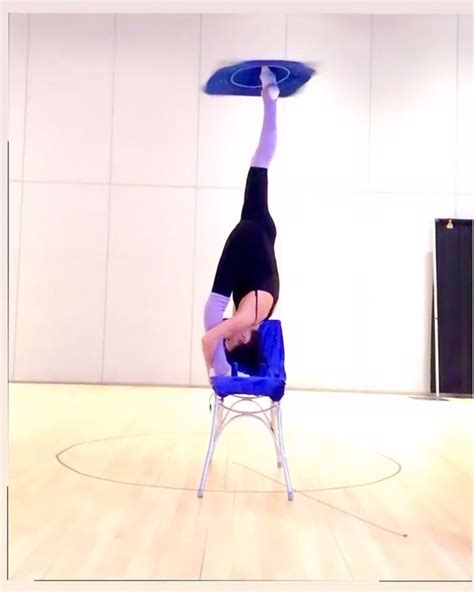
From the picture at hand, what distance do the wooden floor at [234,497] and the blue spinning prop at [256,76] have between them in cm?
202

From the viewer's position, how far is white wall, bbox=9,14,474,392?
5203mm

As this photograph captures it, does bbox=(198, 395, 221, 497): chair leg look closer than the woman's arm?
Yes

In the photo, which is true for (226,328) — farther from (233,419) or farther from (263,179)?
(263,179)

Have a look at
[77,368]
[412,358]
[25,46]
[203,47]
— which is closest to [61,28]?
[203,47]

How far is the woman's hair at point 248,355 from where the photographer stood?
120 inches

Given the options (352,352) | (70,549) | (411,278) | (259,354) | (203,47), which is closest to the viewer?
(70,549)

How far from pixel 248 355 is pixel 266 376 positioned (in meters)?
0.16

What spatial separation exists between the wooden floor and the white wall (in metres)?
0.90

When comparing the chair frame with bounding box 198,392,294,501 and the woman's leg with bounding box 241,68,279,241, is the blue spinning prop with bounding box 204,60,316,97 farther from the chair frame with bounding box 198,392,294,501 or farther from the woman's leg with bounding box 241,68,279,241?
the chair frame with bounding box 198,392,294,501

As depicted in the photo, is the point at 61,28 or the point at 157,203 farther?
the point at 157,203

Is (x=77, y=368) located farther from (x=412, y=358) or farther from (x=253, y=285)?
(x=412, y=358)

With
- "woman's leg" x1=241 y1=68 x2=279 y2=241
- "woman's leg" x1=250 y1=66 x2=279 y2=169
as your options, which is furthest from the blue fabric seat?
"woman's leg" x1=250 y1=66 x2=279 y2=169

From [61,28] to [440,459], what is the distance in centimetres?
455

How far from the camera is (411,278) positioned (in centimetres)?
600
